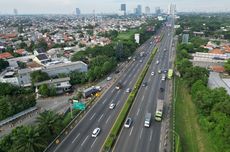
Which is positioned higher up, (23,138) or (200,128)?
(23,138)

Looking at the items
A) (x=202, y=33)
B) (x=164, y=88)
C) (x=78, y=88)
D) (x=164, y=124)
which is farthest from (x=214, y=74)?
(x=202, y=33)

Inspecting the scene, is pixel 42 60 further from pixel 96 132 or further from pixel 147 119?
pixel 147 119

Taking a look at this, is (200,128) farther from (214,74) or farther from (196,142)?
(214,74)

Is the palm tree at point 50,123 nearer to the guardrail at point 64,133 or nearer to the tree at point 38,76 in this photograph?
the guardrail at point 64,133

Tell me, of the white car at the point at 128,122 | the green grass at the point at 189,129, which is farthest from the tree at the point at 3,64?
the green grass at the point at 189,129

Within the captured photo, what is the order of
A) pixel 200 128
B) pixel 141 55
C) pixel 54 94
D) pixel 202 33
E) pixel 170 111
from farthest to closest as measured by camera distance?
pixel 202 33 < pixel 141 55 < pixel 54 94 < pixel 170 111 < pixel 200 128

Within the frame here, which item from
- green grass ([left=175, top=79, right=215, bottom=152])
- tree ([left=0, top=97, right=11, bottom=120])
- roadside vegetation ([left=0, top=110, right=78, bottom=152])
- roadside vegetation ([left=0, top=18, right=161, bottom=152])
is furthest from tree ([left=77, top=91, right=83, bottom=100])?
green grass ([left=175, top=79, right=215, bottom=152])

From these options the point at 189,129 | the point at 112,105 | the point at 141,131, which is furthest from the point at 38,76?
the point at 189,129
